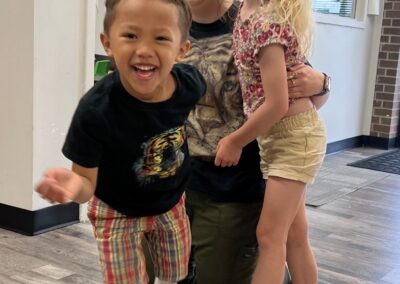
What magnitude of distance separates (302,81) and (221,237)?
440mm

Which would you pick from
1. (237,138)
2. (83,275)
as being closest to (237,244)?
(237,138)

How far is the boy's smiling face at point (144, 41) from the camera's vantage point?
1.04 metres

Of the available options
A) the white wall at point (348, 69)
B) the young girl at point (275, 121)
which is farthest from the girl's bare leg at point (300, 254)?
the white wall at point (348, 69)

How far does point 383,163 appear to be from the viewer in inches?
176

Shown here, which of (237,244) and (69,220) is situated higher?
(237,244)

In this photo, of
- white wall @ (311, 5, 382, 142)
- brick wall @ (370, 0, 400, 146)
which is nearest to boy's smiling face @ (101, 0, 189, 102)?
white wall @ (311, 5, 382, 142)

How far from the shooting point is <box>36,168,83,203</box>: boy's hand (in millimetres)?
961

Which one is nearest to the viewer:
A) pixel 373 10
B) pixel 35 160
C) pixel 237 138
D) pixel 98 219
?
pixel 98 219

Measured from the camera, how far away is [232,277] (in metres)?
1.62

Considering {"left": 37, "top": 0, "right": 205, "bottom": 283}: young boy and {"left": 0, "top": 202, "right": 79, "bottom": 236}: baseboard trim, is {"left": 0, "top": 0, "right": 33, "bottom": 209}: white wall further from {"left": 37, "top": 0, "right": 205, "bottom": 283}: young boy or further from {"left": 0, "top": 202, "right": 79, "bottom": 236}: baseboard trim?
{"left": 37, "top": 0, "right": 205, "bottom": 283}: young boy

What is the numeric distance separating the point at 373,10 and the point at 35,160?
11.2ft

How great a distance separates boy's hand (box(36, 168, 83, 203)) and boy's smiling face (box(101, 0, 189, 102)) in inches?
8.0

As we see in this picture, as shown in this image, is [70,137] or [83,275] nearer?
[70,137]

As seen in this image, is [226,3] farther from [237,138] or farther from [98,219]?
[98,219]
